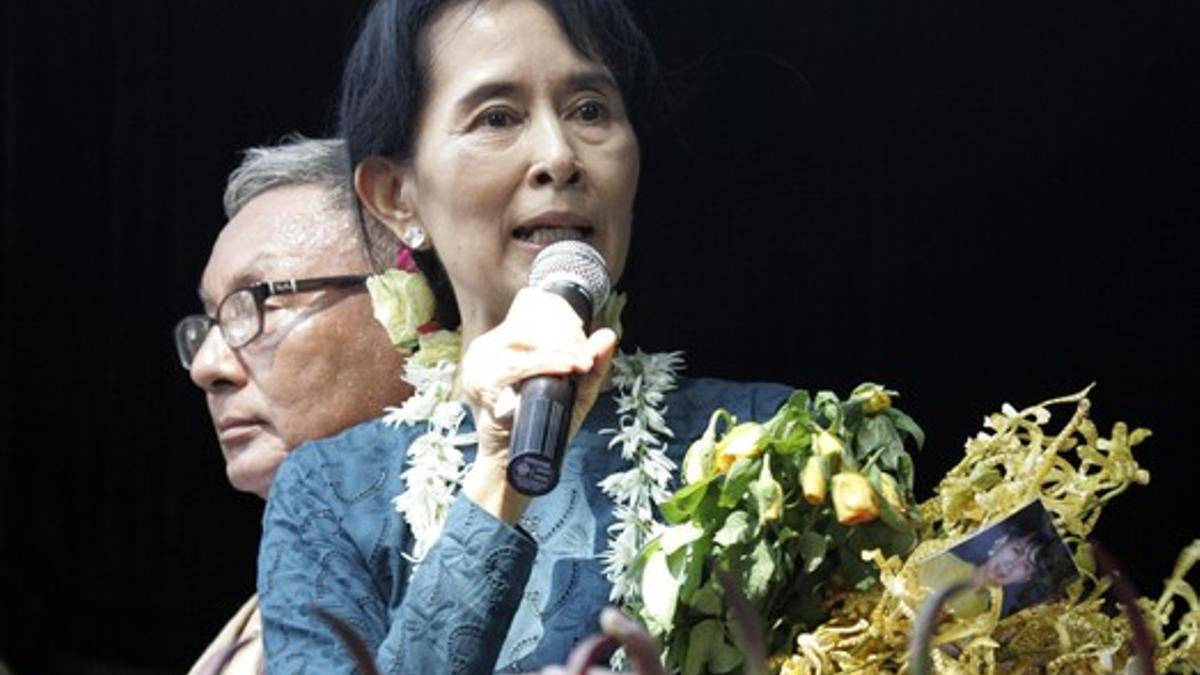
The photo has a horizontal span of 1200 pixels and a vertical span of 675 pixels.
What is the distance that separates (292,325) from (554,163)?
53 centimetres

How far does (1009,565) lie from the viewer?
186 centimetres

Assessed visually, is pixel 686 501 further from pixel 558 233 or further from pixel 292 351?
pixel 292 351

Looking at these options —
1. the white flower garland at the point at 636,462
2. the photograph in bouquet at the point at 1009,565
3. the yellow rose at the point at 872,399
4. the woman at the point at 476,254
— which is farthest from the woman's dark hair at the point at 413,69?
the photograph in bouquet at the point at 1009,565

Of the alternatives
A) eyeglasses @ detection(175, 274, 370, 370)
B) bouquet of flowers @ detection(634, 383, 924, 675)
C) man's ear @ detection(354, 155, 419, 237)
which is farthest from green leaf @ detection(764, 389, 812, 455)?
eyeglasses @ detection(175, 274, 370, 370)

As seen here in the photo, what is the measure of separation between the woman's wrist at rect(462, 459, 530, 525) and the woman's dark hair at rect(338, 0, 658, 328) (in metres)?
0.42

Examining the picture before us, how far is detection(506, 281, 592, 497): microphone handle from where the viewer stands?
5.91 feet

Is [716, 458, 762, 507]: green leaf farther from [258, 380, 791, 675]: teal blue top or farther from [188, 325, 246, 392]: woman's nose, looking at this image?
[188, 325, 246, 392]: woman's nose

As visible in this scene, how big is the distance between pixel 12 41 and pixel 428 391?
4.38 feet

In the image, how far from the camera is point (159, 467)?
141 inches

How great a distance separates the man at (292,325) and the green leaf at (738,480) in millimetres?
766

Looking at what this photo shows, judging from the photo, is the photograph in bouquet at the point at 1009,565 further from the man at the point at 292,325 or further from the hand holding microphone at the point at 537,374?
the man at the point at 292,325

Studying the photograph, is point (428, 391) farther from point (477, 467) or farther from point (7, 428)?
point (7, 428)

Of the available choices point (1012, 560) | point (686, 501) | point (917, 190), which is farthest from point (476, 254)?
point (917, 190)

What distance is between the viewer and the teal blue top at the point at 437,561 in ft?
6.73
